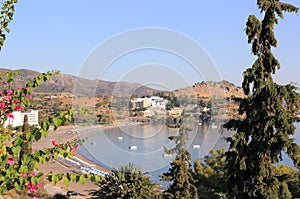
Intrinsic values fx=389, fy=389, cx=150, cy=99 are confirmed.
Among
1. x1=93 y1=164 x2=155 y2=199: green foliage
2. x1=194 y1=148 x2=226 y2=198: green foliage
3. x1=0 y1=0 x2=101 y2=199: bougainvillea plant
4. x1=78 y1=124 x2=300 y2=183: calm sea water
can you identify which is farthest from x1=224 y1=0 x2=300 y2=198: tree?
x1=78 y1=124 x2=300 y2=183: calm sea water

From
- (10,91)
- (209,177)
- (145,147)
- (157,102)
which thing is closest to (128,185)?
(209,177)

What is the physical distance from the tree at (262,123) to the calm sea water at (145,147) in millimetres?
18967

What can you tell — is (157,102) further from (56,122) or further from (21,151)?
(56,122)

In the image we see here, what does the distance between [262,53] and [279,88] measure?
90cm

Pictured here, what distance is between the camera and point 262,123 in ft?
25.0

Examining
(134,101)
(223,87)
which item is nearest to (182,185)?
(134,101)

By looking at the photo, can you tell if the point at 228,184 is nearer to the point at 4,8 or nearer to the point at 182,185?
the point at 182,185

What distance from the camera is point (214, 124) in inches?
3135

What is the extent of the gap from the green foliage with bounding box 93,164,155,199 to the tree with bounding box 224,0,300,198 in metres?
2.59

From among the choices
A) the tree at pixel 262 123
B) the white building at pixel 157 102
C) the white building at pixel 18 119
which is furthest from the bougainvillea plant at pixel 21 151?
the white building at pixel 157 102

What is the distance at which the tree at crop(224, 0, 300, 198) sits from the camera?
7402 millimetres

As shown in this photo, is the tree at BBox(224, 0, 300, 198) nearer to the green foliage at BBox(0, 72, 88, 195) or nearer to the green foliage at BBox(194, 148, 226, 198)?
the green foliage at BBox(194, 148, 226, 198)

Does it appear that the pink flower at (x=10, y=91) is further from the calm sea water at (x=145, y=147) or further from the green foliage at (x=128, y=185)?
the calm sea water at (x=145, y=147)

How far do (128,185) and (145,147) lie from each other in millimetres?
43263
